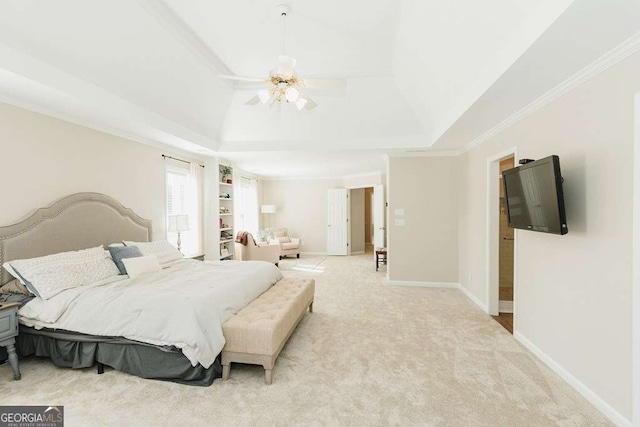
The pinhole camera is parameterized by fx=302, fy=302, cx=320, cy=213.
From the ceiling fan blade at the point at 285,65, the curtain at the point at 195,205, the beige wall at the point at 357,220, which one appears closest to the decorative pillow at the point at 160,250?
the curtain at the point at 195,205

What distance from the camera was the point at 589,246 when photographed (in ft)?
7.36

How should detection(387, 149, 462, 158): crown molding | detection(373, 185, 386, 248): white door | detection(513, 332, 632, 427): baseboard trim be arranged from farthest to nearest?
detection(373, 185, 386, 248): white door → detection(387, 149, 462, 158): crown molding → detection(513, 332, 632, 427): baseboard trim

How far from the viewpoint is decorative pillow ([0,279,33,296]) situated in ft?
8.90

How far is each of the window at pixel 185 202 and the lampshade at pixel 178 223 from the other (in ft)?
1.10

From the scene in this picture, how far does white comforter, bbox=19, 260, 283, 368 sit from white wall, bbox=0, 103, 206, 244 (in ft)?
3.39

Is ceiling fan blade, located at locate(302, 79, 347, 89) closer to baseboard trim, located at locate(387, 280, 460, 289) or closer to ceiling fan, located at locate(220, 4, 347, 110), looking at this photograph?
ceiling fan, located at locate(220, 4, 347, 110)

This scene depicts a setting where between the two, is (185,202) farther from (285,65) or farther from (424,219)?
(424,219)

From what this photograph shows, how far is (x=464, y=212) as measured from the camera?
5.09 m

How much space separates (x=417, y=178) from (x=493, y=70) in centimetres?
317

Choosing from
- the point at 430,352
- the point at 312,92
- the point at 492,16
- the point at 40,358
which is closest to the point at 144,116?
the point at 312,92

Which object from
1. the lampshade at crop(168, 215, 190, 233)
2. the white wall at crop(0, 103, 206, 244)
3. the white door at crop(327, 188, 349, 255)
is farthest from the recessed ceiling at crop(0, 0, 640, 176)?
the white door at crop(327, 188, 349, 255)

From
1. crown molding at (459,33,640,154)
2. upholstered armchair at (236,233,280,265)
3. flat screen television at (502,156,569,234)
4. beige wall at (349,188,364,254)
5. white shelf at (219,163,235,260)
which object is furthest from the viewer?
beige wall at (349,188,364,254)

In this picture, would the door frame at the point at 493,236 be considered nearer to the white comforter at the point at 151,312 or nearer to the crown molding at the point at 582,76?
the crown molding at the point at 582,76
